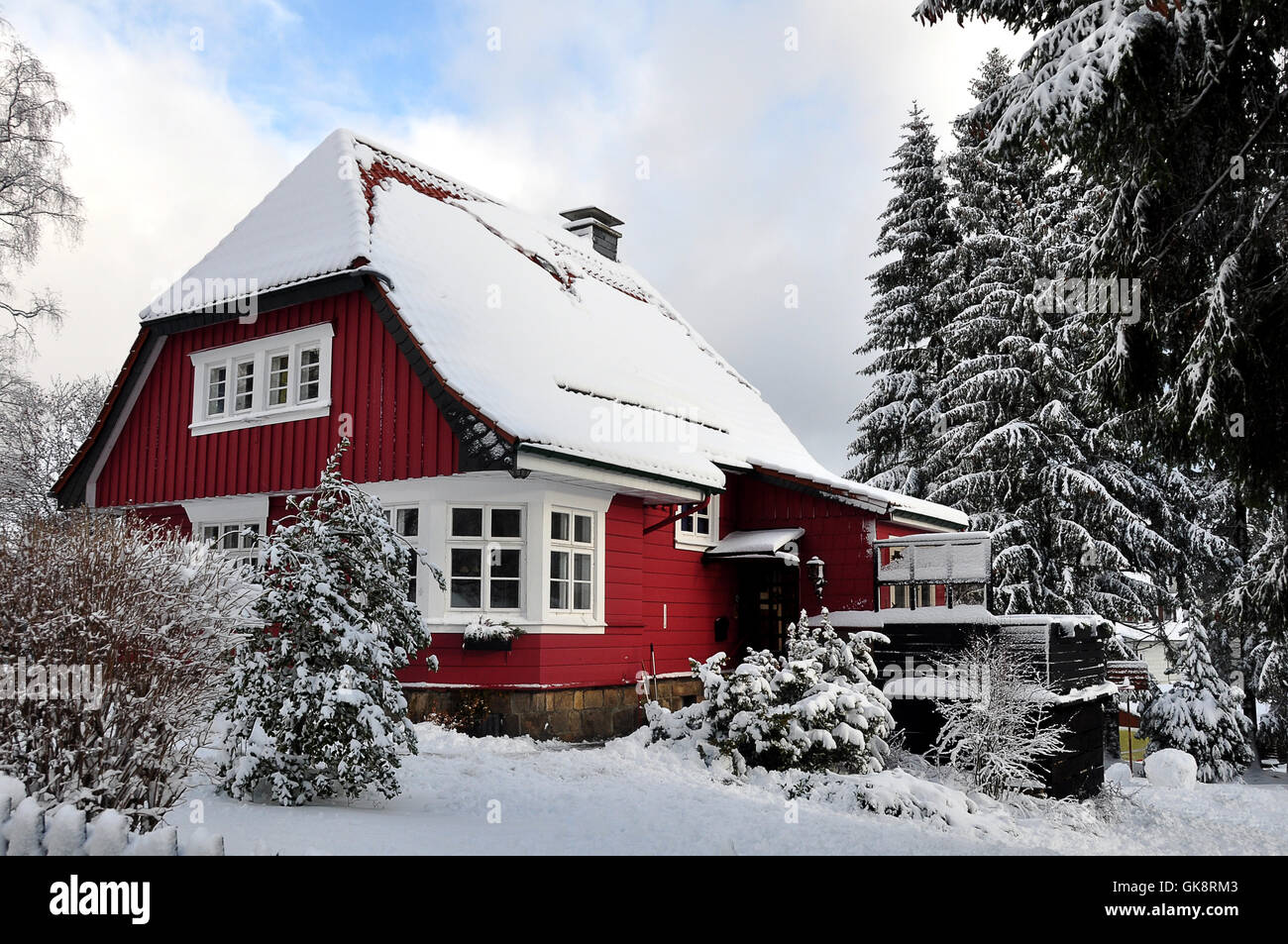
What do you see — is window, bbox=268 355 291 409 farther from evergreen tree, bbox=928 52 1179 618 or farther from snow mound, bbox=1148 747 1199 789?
snow mound, bbox=1148 747 1199 789

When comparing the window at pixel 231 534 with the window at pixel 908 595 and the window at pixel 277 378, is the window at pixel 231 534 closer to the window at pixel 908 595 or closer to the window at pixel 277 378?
the window at pixel 277 378

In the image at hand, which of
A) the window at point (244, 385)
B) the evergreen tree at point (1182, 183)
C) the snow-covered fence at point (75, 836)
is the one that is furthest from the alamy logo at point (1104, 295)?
the window at point (244, 385)

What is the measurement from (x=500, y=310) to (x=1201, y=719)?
17.0m

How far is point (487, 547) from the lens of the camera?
12.5m

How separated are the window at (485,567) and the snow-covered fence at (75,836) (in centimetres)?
789

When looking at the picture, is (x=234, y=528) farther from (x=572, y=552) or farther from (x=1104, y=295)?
(x=1104, y=295)

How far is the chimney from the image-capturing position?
22.2 metres

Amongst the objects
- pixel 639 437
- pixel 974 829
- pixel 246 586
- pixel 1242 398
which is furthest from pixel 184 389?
pixel 1242 398

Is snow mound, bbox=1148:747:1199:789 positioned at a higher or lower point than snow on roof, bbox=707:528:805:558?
lower

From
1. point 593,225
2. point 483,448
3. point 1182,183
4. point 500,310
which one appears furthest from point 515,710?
point 593,225

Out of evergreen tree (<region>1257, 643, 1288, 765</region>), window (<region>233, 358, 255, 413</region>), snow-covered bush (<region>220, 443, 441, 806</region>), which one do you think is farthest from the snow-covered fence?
evergreen tree (<region>1257, 643, 1288, 765</region>)

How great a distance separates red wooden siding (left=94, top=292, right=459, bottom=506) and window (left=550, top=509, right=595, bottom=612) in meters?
1.69
